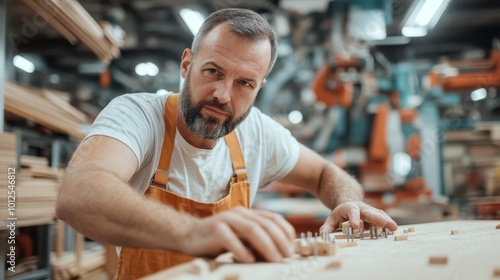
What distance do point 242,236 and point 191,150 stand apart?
1.05 m

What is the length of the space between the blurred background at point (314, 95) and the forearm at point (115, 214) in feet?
4.71

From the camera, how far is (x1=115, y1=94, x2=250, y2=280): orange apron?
1672 mm

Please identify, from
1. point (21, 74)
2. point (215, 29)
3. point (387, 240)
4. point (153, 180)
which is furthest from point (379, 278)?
point (21, 74)

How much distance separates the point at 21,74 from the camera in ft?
18.7

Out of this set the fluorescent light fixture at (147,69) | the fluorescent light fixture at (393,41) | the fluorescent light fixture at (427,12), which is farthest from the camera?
the fluorescent light fixture at (147,69)

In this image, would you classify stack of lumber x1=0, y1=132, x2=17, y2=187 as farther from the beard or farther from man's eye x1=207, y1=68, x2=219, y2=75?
man's eye x1=207, y1=68, x2=219, y2=75

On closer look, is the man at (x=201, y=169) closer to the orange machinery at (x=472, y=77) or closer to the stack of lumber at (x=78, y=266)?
the stack of lumber at (x=78, y=266)

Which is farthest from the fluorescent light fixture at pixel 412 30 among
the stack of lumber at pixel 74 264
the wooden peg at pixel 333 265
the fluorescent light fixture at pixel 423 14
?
the wooden peg at pixel 333 265

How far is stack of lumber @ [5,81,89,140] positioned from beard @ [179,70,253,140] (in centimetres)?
164

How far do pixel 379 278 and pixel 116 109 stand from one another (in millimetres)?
1194

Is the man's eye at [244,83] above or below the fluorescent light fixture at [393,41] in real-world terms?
below

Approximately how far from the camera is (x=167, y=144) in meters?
1.92

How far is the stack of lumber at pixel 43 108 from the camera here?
3.02 metres

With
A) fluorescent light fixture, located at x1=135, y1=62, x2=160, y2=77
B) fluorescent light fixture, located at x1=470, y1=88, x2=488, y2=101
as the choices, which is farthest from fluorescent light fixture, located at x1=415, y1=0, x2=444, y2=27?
fluorescent light fixture, located at x1=470, y1=88, x2=488, y2=101
